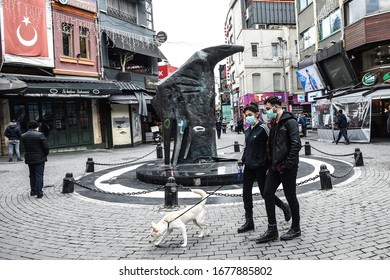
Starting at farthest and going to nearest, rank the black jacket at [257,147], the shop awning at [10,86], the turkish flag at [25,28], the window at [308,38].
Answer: the window at [308,38], the turkish flag at [25,28], the shop awning at [10,86], the black jacket at [257,147]

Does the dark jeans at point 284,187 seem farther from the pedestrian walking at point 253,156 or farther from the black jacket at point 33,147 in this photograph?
the black jacket at point 33,147

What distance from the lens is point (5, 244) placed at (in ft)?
15.9

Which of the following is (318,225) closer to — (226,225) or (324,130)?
(226,225)

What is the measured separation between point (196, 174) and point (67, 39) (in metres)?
14.7

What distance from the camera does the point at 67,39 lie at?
1964 cm

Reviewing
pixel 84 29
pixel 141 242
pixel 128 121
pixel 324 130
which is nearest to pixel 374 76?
pixel 324 130

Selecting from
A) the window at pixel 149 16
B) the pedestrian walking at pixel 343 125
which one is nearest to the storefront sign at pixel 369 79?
the pedestrian walking at pixel 343 125

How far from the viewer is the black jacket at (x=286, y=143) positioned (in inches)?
171

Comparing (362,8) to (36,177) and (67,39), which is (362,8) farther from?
(36,177)

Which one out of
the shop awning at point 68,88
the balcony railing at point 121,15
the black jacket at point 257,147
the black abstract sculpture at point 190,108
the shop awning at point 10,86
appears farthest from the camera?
the balcony railing at point 121,15

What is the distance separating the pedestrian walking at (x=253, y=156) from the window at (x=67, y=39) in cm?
1681

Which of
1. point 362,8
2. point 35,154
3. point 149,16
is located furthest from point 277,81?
point 35,154

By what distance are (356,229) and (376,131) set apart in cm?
1817

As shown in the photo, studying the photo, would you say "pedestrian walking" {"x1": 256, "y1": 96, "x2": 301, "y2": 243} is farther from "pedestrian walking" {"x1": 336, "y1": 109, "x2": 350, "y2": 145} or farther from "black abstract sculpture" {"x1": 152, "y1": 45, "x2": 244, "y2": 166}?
"pedestrian walking" {"x1": 336, "y1": 109, "x2": 350, "y2": 145}
